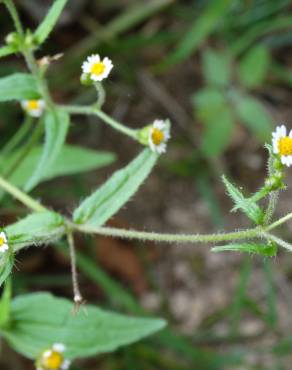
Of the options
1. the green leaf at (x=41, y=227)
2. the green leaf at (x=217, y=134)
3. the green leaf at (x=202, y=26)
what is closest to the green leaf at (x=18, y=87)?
the green leaf at (x=41, y=227)

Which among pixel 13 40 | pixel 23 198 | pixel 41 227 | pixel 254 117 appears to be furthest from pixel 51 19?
pixel 254 117

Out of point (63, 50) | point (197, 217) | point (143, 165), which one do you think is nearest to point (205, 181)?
point (197, 217)

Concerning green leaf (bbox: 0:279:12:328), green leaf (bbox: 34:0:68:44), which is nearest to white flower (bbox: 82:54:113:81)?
green leaf (bbox: 34:0:68:44)

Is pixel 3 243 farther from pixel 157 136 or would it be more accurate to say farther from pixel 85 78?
pixel 157 136

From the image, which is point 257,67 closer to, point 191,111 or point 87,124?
point 191,111

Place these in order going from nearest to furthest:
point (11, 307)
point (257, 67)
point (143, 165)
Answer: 1. point (143, 165)
2. point (11, 307)
3. point (257, 67)
